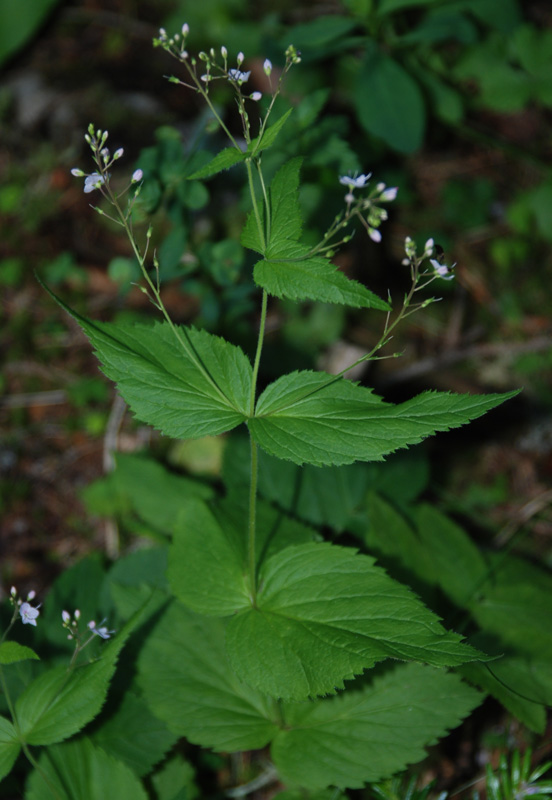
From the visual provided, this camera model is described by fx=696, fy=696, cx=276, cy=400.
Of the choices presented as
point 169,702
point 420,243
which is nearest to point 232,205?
point 420,243

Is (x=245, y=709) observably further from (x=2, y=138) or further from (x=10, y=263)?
(x=2, y=138)

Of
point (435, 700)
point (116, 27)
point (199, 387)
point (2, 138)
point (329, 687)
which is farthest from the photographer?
point (116, 27)

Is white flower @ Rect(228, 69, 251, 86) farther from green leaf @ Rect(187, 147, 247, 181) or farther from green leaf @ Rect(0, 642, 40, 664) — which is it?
green leaf @ Rect(0, 642, 40, 664)

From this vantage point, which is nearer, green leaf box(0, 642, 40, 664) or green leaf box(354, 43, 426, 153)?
green leaf box(0, 642, 40, 664)

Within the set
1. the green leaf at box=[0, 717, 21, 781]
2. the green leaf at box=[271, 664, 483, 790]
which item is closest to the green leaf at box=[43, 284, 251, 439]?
the green leaf at box=[0, 717, 21, 781]

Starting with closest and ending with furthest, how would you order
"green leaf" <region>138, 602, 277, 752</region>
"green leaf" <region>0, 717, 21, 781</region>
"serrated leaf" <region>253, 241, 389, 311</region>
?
"serrated leaf" <region>253, 241, 389, 311</region>
"green leaf" <region>0, 717, 21, 781</region>
"green leaf" <region>138, 602, 277, 752</region>

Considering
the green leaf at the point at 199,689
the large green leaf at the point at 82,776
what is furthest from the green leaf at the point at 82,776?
the green leaf at the point at 199,689

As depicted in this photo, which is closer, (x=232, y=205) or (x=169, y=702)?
(x=169, y=702)

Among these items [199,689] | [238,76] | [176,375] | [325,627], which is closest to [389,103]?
[238,76]
